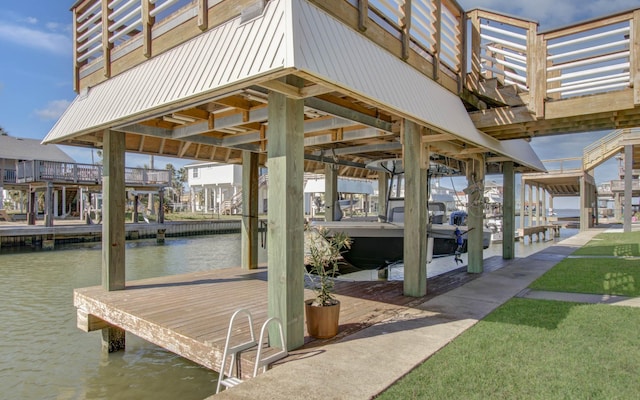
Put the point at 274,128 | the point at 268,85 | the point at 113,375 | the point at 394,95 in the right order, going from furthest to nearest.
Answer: the point at 113,375 < the point at 394,95 < the point at 274,128 < the point at 268,85

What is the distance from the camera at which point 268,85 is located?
3564mm

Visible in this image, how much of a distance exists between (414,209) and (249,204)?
3.78 metres

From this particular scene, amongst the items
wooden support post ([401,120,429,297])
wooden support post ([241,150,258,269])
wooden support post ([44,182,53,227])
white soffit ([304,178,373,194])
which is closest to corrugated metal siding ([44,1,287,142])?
wooden support post ([241,150,258,269])

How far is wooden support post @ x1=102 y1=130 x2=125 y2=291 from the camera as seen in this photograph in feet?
20.7

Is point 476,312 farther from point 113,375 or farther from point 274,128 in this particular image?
point 113,375

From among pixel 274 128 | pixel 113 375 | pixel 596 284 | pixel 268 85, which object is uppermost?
pixel 268 85

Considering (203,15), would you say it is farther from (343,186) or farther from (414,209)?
(343,186)

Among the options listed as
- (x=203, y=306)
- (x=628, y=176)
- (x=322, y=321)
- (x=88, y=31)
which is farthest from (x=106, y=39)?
(x=628, y=176)

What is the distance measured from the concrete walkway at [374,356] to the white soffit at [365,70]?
2.51 m

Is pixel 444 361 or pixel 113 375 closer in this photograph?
pixel 444 361

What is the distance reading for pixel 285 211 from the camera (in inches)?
150

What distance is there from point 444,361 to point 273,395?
1651mm

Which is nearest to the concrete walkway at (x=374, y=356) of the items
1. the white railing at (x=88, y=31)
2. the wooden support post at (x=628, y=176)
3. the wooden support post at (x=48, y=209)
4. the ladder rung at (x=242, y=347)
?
the ladder rung at (x=242, y=347)

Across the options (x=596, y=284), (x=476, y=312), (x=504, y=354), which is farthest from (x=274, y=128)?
(x=596, y=284)
